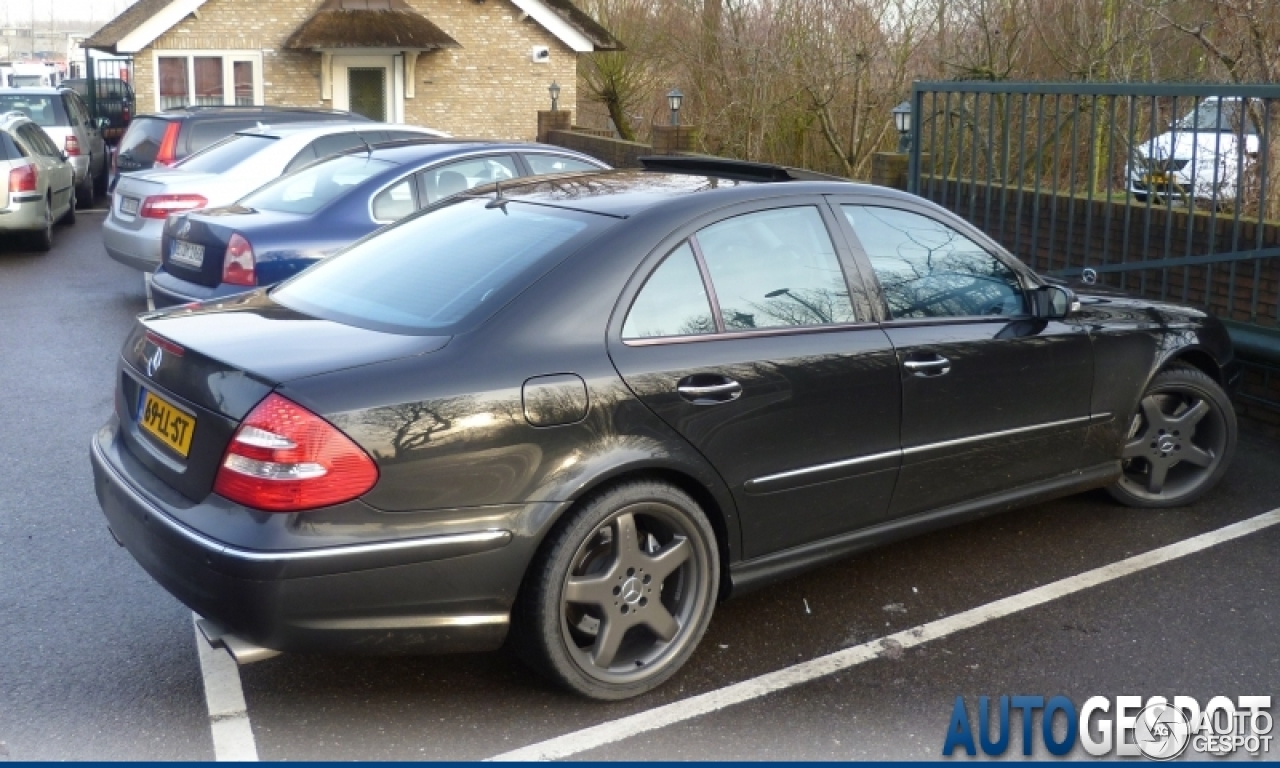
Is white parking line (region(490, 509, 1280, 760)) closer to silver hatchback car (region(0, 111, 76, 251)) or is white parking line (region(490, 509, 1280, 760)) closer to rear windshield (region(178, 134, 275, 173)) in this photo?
rear windshield (region(178, 134, 275, 173))

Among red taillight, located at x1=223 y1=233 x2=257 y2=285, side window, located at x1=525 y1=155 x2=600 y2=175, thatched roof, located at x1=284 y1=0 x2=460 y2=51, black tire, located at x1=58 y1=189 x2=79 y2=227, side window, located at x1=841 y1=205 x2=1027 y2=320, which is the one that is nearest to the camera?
side window, located at x1=841 y1=205 x2=1027 y2=320

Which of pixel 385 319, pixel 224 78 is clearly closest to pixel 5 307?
pixel 385 319

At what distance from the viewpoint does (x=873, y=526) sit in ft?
16.1

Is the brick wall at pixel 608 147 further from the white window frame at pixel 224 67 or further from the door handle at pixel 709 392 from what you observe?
the door handle at pixel 709 392

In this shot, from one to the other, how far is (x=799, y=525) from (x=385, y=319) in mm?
1541

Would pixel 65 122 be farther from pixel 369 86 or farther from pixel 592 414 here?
pixel 592 414

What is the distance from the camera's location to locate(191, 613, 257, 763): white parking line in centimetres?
394

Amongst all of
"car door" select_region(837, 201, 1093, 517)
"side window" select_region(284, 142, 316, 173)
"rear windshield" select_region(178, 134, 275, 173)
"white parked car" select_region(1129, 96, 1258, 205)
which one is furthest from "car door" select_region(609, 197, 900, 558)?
"rear windshield" select_region(178, 134, 275, 173)

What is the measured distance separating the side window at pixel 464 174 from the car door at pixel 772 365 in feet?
14.1

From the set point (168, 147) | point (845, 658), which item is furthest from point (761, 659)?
point (168, 147)

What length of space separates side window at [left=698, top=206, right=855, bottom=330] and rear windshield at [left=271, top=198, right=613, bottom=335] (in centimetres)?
43

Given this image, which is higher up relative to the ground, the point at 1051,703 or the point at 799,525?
the point at 799,525

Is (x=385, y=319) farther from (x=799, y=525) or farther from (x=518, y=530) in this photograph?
(x=799, y=525)

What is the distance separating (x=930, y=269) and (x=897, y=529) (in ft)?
3.26
